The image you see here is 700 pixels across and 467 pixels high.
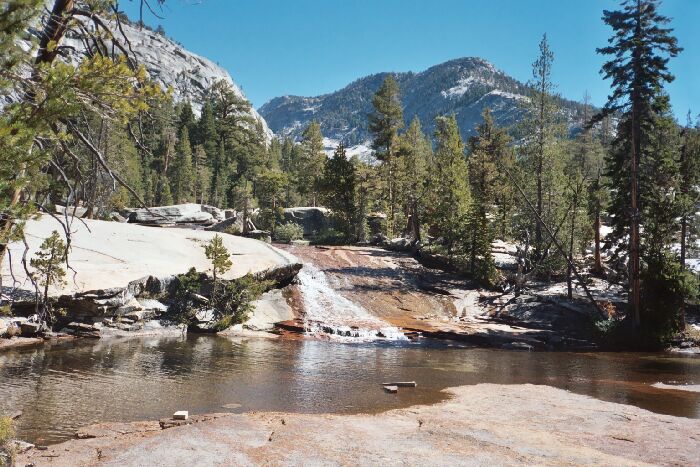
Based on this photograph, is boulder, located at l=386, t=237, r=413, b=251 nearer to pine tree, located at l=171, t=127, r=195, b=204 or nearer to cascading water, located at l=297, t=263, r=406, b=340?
cascading water, located at l=297, t=263, r=406, b=340

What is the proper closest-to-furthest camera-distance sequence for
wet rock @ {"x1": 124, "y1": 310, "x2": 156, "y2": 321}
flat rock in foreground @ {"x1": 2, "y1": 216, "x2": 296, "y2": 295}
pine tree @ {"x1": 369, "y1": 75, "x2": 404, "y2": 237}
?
flat rock in foreground @ {"x1": 2, "y1": 216, "x2": 296, "y2": 295} < wet rock @ {"x1": 124, "y1": 310, "x2": 156, "y2": 321} < pine tree @ {"x1": 369, "y1": 75, "x2": 404, "y2": 237}

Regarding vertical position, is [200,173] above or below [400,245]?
above

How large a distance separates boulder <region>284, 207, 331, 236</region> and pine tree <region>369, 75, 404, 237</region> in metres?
7.70

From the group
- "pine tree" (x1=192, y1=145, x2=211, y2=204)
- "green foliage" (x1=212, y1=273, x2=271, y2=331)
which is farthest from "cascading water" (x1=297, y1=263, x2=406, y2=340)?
"pine tree" (x1=192, y1=145, x2=211, y2=204)

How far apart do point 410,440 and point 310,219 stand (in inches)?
1850

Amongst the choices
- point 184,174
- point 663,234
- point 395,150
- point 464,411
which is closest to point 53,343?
point 464,411

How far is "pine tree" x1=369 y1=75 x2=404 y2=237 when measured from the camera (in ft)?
167

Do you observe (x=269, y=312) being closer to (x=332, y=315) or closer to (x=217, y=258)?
(x=332, y=315)

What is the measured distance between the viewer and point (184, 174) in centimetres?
6694

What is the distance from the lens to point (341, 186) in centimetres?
4572

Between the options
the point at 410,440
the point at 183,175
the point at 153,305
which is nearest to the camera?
the point at 410,440

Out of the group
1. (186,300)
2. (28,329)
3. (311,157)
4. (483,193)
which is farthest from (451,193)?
(28,329)

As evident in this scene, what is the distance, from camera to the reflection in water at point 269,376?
1056cm

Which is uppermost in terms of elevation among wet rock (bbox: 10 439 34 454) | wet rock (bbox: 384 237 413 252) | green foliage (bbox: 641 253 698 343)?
wet rock (bbox: 384 237 413 252)
